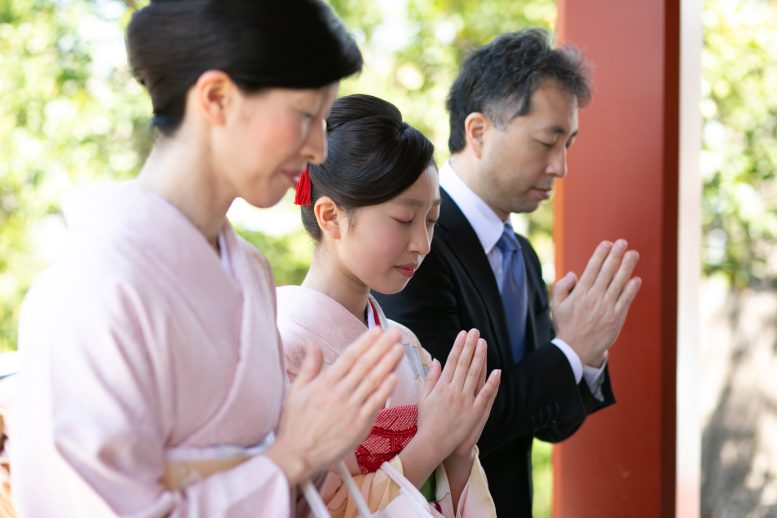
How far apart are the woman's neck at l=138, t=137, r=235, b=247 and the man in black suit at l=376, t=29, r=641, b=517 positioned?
89 cm

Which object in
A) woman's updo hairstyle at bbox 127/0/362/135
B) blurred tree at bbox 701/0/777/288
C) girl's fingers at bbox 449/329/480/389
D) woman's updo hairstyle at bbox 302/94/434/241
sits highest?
woman's updo hairstyle at bbox 127/0/362/135

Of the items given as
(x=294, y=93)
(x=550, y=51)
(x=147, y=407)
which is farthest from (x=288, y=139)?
(x=550, y=51)

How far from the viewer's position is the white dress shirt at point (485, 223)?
2.31 m

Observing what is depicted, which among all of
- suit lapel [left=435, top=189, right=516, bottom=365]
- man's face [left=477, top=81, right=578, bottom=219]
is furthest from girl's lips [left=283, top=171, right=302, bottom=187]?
man's face [left=477, top=81, right=578, bottom=219]

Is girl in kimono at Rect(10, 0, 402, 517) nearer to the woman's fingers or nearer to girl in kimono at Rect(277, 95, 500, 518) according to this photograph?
the woman's fingers

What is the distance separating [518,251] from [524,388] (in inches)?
16.7

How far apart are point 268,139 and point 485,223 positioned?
3.97 ft

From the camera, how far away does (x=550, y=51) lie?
8.10 ft

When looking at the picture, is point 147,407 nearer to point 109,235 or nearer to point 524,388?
point 109,235

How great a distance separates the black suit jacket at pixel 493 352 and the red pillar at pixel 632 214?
547 mm

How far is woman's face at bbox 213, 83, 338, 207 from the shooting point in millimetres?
1161

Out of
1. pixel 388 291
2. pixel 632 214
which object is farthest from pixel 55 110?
pixel 388 291

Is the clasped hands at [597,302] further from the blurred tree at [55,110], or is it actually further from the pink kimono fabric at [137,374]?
the blurred tree at [55,110]

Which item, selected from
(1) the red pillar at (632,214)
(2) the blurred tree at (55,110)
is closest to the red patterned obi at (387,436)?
(1) the red pillar at (632,214)
